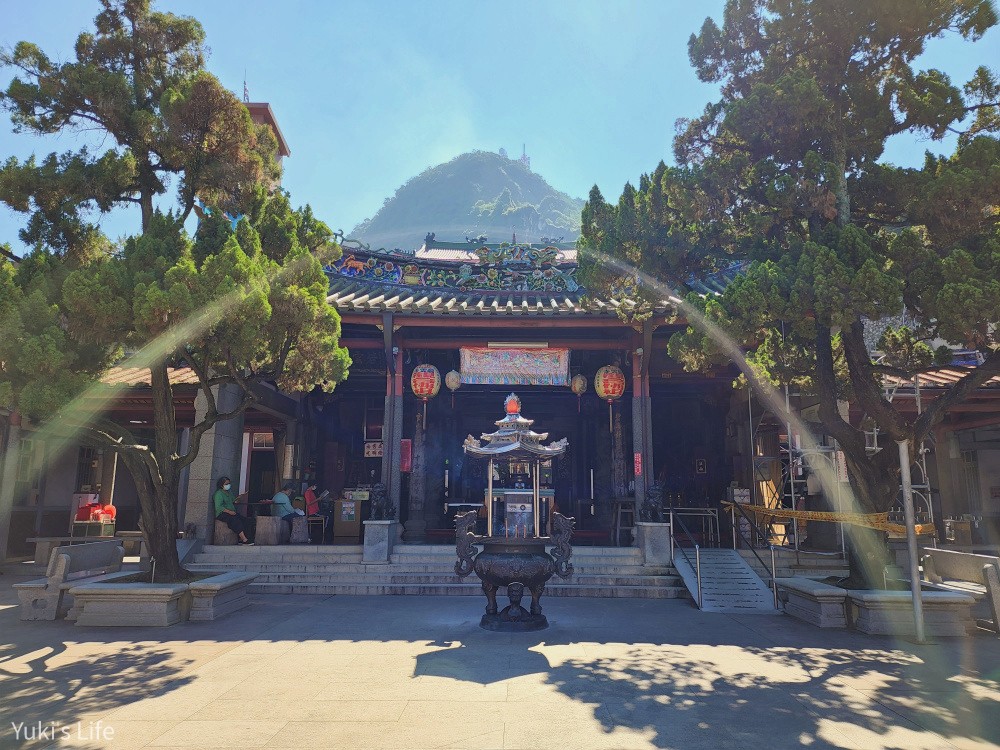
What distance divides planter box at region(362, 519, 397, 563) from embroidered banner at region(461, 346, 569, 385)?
11.9 feet

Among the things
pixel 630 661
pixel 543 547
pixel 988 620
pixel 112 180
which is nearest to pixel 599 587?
pixel 543 547

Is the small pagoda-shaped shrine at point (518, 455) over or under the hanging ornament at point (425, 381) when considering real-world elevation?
under

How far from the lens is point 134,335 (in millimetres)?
6965

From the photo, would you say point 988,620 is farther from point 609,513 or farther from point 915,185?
point 609,513

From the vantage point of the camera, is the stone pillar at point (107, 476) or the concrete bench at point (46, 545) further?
the stone pillar at point (107, 476)

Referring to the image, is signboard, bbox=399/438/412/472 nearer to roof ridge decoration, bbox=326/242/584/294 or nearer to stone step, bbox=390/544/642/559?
stone step, bbox=390/544/642/559

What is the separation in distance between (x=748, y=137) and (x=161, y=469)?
8447 mm

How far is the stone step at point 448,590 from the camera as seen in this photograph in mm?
9867

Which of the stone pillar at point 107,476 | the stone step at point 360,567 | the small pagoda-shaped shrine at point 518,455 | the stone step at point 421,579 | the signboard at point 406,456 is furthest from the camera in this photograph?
the stone pillar at point 107,476

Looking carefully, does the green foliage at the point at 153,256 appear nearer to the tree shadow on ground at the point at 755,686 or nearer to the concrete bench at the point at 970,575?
the tree shadow on ground at the point at 755,686

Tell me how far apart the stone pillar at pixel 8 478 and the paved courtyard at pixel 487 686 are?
6.02 meters

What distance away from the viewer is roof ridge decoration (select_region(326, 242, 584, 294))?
14906 mm

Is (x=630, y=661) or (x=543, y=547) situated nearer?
(x=630, y=661)

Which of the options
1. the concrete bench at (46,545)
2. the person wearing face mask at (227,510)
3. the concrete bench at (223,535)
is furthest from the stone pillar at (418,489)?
the concrete bench at (46,545)
